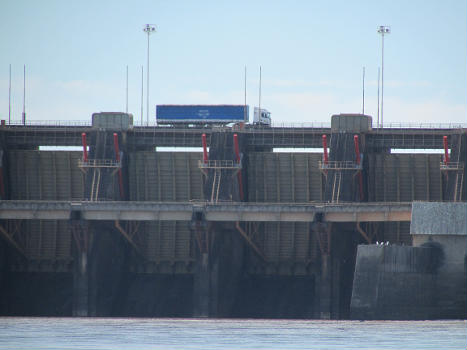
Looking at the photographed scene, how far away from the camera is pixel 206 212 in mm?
106750

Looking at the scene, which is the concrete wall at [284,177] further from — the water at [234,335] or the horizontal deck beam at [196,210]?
the water at [234,335]

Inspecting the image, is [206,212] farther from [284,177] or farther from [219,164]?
[284,177]

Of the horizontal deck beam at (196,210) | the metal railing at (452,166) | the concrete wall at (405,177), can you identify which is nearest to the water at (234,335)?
the horizontal deck beam at (196,210)

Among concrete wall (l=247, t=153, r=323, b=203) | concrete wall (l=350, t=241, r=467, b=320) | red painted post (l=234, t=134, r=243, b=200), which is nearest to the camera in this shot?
concrete wall (l=350, t=241, r=467, b=320)

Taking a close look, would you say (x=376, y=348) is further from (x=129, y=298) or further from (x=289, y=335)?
(x=129, y=298)

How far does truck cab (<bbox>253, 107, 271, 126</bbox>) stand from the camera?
121 m

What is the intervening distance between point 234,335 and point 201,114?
50154 millimetres

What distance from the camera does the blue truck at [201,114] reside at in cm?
11956

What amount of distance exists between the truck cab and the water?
107 feet

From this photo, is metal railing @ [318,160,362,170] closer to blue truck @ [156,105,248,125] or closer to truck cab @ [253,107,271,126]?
truck cab @ [253,107,271,126]

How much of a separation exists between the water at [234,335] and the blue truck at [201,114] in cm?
3187

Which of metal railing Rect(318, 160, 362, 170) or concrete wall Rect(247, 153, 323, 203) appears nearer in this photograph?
metal railing Rect(318, 160, 362, 170)

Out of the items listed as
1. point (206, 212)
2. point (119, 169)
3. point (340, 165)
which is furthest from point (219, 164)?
point (340, 165)

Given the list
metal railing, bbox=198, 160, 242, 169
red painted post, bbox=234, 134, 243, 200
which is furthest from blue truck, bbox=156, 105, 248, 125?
metal railing, bbox=198, 160, 242, 169
